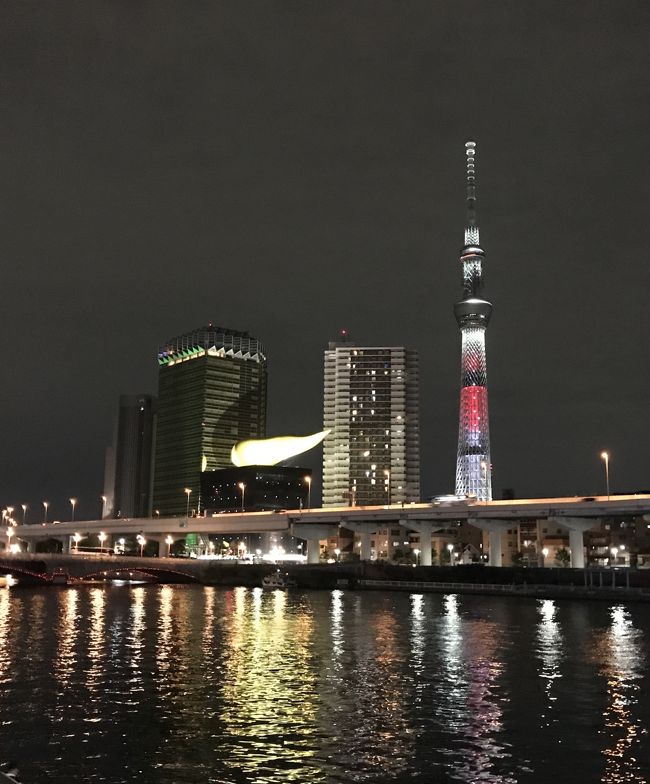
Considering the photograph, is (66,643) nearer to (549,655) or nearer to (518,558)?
(549,655)

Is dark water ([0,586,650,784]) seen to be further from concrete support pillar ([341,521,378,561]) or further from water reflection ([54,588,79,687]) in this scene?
concrete support pillar ([341,521,378,561])

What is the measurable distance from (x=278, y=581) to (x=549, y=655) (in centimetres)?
7607

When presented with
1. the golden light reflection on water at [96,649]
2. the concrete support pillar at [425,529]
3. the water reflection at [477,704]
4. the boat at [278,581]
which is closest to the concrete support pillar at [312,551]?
the concrete support pillar at [425,529]

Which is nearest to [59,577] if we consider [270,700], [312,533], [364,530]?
[312,533]

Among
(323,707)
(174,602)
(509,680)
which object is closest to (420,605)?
(174,602)

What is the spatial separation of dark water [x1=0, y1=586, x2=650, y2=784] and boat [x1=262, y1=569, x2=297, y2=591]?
176ft

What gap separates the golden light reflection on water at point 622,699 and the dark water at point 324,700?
106 millimetres

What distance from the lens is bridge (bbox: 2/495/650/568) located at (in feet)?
360

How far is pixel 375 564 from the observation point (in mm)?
126375

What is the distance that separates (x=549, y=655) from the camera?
45406 mm

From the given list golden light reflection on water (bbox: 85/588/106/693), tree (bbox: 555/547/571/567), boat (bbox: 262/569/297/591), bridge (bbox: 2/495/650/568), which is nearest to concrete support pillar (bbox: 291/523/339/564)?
bridge (bbox: 2/495/650/568)

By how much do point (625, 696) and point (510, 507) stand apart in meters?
84.9

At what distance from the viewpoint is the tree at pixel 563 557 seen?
525 feet

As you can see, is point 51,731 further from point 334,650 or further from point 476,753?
point 334,650
